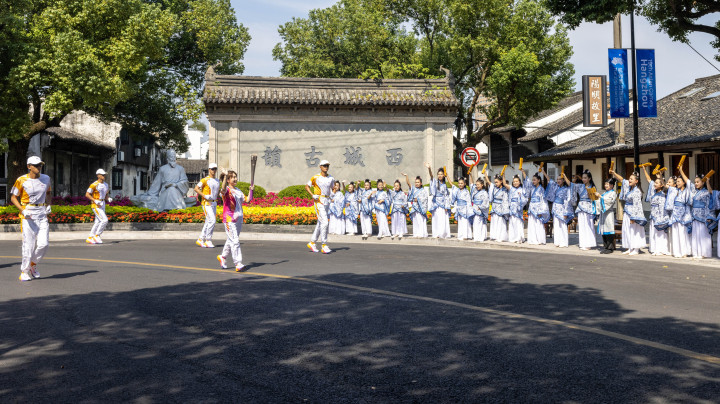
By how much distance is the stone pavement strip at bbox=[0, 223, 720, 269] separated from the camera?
52.3 ft

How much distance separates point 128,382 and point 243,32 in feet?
115

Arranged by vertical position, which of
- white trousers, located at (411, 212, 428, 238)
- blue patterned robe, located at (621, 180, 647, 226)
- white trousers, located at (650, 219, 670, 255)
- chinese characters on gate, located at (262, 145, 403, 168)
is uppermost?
chinese characters on gate, located at (262, 145, 403, 168)

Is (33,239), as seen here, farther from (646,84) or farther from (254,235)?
(646,84)

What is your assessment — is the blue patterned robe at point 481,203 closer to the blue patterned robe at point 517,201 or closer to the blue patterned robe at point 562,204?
the blue patterned robe at point 517,201

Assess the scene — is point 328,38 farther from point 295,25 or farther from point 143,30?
point 143,30

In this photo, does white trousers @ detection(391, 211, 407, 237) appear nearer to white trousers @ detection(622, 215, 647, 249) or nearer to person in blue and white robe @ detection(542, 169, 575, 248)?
person in blue and white robe @ detection(542, 169, 575, 248)

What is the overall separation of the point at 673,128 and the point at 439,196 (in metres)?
11.1

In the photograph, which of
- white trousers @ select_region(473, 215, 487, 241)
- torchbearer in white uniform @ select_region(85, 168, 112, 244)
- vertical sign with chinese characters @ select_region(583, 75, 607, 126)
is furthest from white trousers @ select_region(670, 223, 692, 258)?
torchbearer in white uniform @ select_region(85, 168, 112, 244)

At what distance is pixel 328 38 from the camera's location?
42.3 metres

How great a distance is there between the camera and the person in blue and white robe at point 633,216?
1414 centimetres

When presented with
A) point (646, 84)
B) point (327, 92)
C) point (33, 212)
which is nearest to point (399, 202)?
point (646, 84)

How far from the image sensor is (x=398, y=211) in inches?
732

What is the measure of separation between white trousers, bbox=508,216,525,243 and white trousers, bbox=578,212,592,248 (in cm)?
199

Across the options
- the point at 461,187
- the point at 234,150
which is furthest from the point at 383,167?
the point at 461,187
